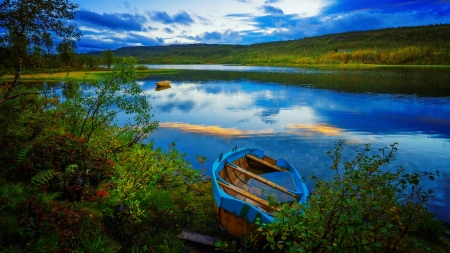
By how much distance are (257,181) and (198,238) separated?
157 inches

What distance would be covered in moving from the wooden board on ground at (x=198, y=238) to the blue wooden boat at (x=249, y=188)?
509mm

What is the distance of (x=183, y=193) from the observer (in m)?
9.67

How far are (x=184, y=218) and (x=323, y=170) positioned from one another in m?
8.25

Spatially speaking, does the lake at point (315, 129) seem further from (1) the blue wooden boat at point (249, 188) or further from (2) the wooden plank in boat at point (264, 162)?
(1) the blue wooden boat at point (249, 188)

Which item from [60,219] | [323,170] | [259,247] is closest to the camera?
[60,219]

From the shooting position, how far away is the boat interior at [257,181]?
326 inches

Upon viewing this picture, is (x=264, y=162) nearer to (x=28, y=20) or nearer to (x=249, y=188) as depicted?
(x=249, y=188)

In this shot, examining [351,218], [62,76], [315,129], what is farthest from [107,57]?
[351,218]

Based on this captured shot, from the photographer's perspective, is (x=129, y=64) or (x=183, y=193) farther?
(x=183, y=193)

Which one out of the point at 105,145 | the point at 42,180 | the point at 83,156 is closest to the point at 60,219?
the point at 42,180

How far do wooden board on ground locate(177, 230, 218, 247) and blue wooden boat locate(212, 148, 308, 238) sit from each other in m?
0.51

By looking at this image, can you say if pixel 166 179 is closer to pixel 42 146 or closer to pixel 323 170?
pixel 42 146

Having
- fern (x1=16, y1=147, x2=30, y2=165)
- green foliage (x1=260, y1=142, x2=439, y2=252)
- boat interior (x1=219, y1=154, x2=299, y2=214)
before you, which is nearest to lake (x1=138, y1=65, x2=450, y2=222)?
boat interior (x1=219, y1=154, x2=299, y2=214)

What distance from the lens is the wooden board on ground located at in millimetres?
6925
